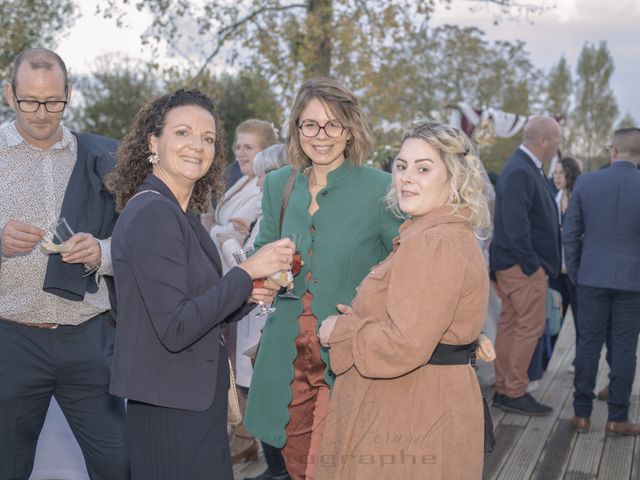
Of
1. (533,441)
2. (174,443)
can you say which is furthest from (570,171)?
(174,443)

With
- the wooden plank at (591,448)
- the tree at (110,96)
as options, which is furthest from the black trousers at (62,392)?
the tree at (110,96)

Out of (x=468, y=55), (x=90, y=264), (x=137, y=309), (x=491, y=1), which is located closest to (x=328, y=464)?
(x=137, y=309)

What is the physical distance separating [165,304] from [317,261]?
1.05m

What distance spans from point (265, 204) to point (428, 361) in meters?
1.38

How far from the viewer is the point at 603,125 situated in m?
57.7

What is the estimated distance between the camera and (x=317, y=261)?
126 inches

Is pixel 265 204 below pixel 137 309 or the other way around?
the other way around

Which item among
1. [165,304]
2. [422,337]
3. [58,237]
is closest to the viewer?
[165,304]

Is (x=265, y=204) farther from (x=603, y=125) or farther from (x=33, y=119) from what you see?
(x=603, y=125)

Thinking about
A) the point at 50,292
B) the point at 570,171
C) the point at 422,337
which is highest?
the point at 570,171

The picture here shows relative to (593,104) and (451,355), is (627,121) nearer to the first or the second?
(593,104)

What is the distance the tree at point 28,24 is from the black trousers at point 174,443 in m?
16.6

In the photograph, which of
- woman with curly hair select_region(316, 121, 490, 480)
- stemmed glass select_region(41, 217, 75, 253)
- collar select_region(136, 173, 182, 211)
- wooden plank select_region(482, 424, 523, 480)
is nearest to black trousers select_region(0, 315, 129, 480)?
stemmed glass select_region(41, 217, 75, 253)

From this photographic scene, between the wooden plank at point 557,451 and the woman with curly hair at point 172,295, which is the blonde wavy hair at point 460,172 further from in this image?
the wooden plank at point 557,451
